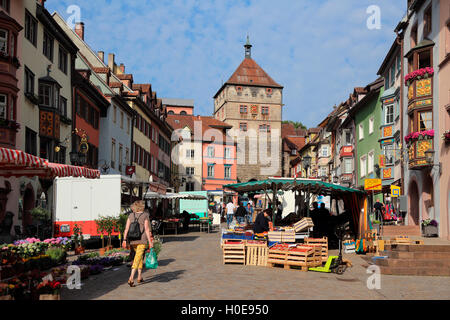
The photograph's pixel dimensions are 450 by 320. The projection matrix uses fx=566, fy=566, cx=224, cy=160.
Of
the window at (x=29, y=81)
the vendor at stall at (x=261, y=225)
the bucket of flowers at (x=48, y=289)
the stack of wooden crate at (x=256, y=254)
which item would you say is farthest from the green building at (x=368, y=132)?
the bucket of flowers at (x=48, y=289)

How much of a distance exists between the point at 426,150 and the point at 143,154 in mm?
30272

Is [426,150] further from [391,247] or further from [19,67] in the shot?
[19,67]

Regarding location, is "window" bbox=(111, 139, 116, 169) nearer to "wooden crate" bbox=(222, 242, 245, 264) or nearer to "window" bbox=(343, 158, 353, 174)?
"window" bbox=(343, 158, 353, 174)

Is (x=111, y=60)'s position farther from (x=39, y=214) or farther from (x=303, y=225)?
(x=303, y=225)

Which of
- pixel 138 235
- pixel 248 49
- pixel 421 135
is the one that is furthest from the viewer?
pixel 248 49

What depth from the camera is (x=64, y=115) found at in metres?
29.5

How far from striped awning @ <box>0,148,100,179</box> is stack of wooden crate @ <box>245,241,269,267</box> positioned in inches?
211

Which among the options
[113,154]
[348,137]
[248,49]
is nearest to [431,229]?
[113,154]

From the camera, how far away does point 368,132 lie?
146 ft

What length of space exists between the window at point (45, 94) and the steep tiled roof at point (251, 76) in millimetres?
73680

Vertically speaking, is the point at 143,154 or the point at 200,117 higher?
the point at 200,117

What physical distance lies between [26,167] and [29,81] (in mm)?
15826
